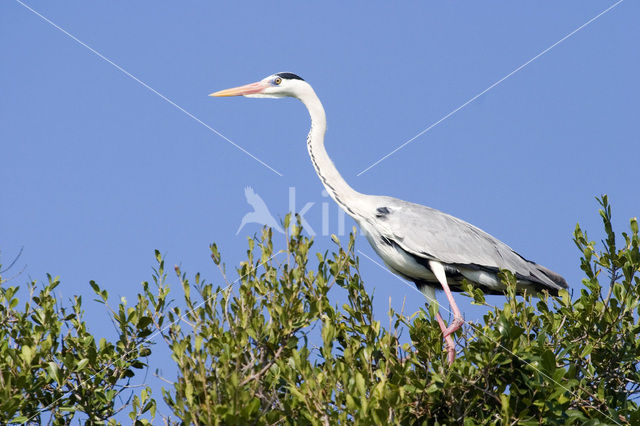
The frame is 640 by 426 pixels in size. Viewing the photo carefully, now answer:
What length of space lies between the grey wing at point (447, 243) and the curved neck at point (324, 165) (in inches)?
11.1

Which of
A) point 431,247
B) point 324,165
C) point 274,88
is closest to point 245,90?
point 274,88

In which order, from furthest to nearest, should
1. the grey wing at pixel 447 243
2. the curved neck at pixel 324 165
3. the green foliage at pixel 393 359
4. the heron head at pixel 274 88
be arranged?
the heron head at pixel 274 88 → the curved neck at pixel 324 165 → the grey wing at pixel 447 243 → the green foliage at pixel 393 359

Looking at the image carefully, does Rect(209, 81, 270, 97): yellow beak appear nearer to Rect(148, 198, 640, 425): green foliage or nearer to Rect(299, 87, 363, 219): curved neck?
Rect(299, 87, 363, 219): curved neck

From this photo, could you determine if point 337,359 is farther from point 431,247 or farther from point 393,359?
point 431,247

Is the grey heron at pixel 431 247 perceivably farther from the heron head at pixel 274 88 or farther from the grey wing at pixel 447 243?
the heron head at pixel 274 88

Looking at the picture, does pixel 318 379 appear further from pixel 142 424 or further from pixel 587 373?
pixel 587 373

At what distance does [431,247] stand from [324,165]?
128 centimetres

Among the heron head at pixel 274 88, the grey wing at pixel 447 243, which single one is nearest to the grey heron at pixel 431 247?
the grey wing at pixel 447 243

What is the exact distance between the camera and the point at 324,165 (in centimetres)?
801

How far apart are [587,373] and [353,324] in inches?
55.3

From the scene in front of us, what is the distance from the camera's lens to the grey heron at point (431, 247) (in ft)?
24.3

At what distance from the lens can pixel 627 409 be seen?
4.87 meters

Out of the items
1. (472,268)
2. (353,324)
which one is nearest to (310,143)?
(472,268)

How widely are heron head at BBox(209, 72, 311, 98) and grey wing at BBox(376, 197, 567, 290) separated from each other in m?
1.60
